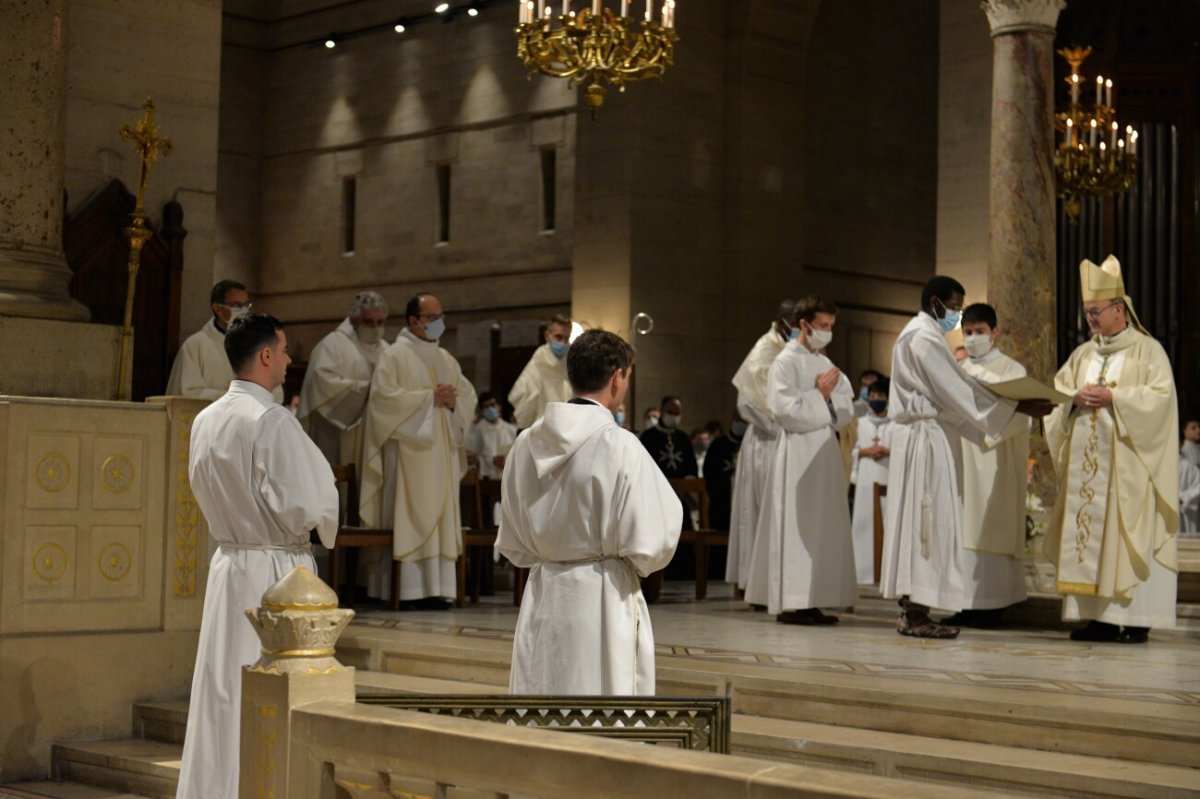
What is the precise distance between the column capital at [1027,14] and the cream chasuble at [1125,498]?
11.7ft

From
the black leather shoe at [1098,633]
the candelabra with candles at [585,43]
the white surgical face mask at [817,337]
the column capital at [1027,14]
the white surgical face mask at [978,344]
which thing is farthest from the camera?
the column capital at [1027,14]

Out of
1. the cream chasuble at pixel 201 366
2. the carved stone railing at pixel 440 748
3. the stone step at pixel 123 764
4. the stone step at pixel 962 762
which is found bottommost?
the stone step at pixel 123 764

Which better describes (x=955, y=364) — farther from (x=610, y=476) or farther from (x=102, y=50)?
(x=102, y=50)

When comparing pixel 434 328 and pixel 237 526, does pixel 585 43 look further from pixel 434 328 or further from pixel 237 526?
pixel 237 526

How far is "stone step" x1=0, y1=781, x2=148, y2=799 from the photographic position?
6637 mm

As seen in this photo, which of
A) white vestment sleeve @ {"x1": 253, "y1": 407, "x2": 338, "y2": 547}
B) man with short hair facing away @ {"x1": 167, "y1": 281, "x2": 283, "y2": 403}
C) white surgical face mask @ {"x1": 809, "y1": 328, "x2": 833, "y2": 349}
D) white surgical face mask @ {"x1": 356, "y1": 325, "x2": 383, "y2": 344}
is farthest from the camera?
white surgical face mask @ {"x1": 356, "y1": 325, "x2": 383, "y2": 344}

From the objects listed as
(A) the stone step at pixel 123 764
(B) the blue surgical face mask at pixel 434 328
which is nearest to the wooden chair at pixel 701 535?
(B) the blue surgical face mask at pixel 434 328

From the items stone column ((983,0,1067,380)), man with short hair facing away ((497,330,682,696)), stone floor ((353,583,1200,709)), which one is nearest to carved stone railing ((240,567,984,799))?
man with short hair facing away ((497,330,682,696))

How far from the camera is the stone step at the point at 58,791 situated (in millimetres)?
6637

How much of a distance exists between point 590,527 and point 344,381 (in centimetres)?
557

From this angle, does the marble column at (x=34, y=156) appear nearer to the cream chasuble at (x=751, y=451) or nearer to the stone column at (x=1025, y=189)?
the cream chasuble at (x=751, y=451)

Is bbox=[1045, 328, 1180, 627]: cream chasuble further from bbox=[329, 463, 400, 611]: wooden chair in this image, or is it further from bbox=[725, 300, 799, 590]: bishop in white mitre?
bbox=[329, 463, 400, 611]: wooden chair

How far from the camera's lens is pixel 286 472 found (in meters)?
5.27

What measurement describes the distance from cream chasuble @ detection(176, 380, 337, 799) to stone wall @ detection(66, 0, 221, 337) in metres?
5.04
